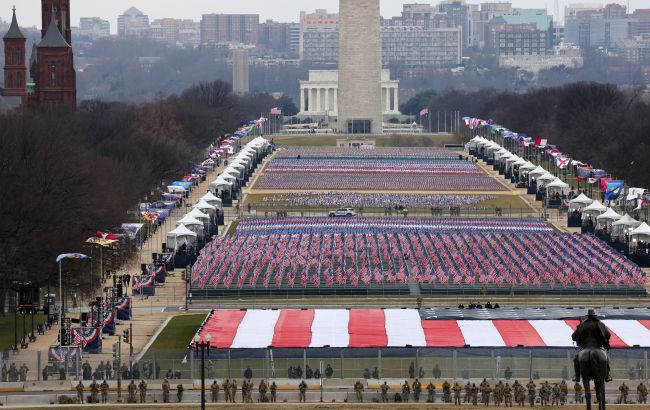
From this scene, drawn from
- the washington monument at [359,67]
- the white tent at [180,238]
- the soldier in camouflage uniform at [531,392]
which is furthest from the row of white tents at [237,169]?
the soldier in camouflage uniform at [531,392]

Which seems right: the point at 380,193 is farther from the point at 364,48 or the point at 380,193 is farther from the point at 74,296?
the point at 364,48

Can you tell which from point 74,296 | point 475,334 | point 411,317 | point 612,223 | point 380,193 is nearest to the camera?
point 475,334

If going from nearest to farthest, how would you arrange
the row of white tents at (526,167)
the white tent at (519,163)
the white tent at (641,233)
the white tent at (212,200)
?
the white tent at (641,233) < the white tent at (212,200) < the row of white tents at (526,167) < the white tent at (519,163)

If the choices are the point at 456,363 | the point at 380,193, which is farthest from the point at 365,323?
the point at 380,193

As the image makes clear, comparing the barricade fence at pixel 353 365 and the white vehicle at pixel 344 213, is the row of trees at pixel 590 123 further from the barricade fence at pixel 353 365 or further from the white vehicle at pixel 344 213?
the barricade fence at pixel 353 365

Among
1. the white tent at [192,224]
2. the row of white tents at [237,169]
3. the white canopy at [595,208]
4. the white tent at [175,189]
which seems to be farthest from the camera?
the row of white tents at [237,169]

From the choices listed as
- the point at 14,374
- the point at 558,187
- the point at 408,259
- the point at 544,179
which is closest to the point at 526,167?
the point at 544,179

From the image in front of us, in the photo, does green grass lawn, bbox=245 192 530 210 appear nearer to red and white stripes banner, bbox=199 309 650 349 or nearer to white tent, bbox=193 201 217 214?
white tent, bbox=193 201 217 214

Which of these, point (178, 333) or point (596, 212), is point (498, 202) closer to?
point (596, 212)
